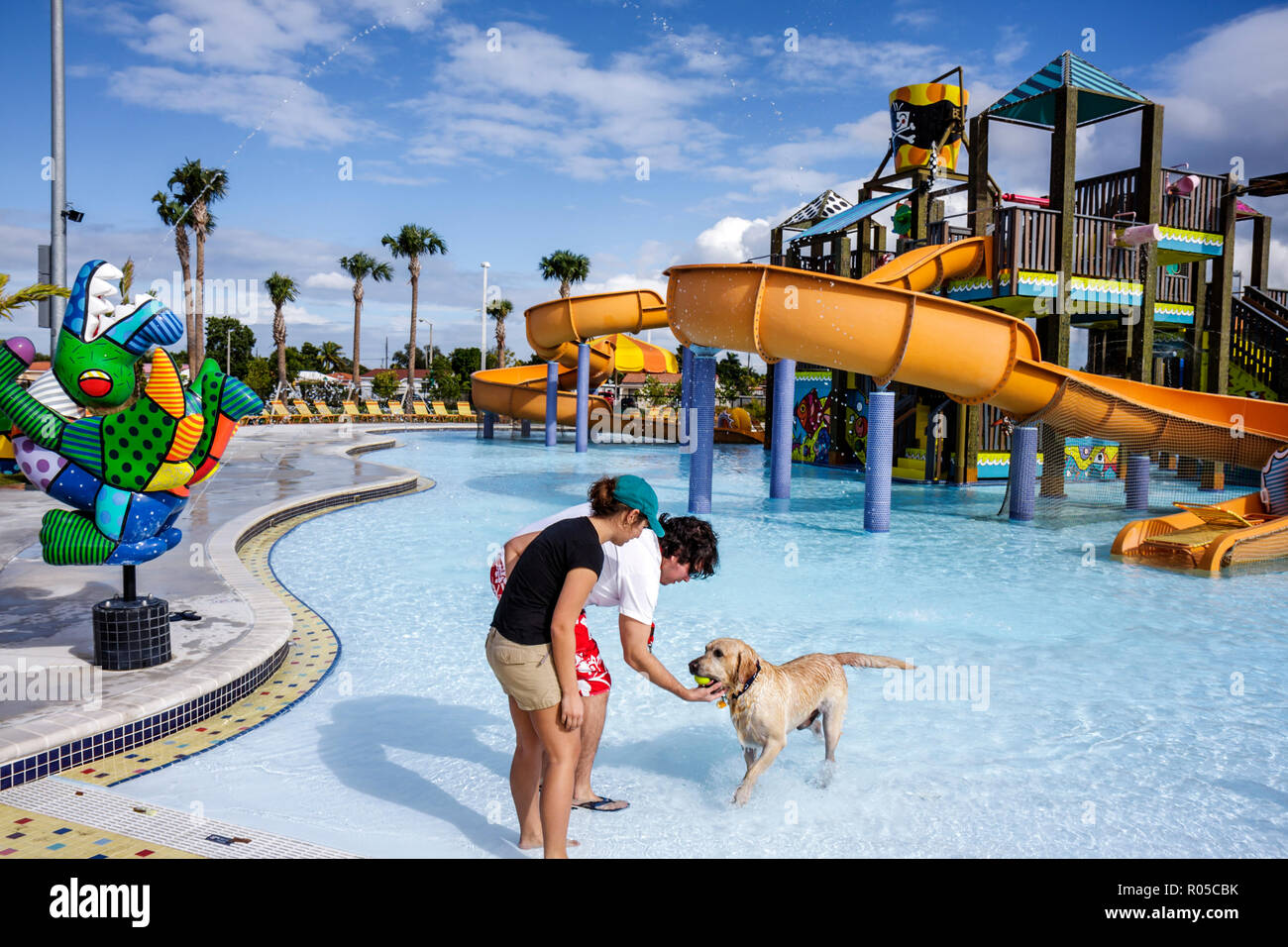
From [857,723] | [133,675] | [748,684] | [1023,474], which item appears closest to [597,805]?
[748,684]

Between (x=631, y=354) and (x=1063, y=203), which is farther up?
(x=1063, y=203)

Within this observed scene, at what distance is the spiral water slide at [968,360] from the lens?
10547mm

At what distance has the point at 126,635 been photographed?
16.5 feet

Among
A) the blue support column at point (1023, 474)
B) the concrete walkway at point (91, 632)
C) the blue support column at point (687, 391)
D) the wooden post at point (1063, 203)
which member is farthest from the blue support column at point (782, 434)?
the concrete walkway at point (91, 632)

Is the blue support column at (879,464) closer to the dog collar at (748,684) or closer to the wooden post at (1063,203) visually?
the wooden post at (1063,203)

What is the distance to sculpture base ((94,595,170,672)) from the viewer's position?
502cm

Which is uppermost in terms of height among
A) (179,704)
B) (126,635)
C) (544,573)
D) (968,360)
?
(968,360)

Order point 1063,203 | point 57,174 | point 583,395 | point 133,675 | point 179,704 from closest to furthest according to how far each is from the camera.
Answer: point 179,704 → point 133,675 → point 57,174 → point 1063,203 → point 583,395

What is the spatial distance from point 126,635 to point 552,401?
2164 cm

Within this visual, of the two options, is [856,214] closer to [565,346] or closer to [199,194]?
[565,346]

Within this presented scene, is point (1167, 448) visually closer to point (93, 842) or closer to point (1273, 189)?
point (1273, 189)

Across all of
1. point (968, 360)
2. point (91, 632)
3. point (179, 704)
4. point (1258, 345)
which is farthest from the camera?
point (1258, 345)
